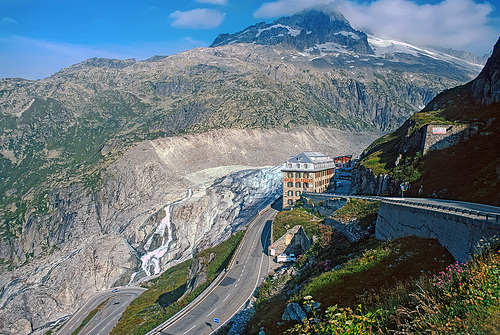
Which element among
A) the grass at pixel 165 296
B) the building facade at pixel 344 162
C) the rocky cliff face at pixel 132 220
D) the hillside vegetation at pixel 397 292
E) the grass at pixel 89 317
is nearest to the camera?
the hillside vegetation at pixel 397 292

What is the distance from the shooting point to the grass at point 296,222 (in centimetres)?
4022

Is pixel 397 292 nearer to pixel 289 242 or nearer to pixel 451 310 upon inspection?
pixel 451 310

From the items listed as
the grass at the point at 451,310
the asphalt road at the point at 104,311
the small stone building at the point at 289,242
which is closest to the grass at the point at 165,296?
the asphalt road at the point at 104,311

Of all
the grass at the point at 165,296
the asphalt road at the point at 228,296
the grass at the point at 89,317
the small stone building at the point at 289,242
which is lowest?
the grass at the point at 89,317

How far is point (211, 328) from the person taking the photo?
3045cm

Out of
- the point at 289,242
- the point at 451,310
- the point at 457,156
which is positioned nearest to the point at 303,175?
the point at 289,242

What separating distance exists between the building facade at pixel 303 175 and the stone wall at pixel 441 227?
36.1m

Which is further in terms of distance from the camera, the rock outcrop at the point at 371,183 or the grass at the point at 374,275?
the rock outcrop at the point at 371,183

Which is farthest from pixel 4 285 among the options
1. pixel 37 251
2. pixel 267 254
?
pixel 267 254

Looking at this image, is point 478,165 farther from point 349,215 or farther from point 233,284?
point 233,284

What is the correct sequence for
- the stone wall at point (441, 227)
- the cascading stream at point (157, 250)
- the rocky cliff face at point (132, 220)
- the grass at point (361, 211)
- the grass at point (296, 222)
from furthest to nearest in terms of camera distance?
the cascading stream at point (157, 250) → the rocky cliff face at point (132, 220) → the grass at point (296, 222) → the grass at point (361, 211) → the stone wall at point (441, 227)

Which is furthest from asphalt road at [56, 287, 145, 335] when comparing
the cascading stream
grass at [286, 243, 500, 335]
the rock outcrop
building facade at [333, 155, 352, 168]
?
building facade at [333, 155, 352, 168]

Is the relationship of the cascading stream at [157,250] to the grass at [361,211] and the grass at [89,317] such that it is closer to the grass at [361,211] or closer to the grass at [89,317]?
the grass at [89,317]

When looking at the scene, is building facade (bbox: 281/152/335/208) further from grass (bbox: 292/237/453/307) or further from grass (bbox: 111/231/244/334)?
grass (bbox: 292/237/453/307)
